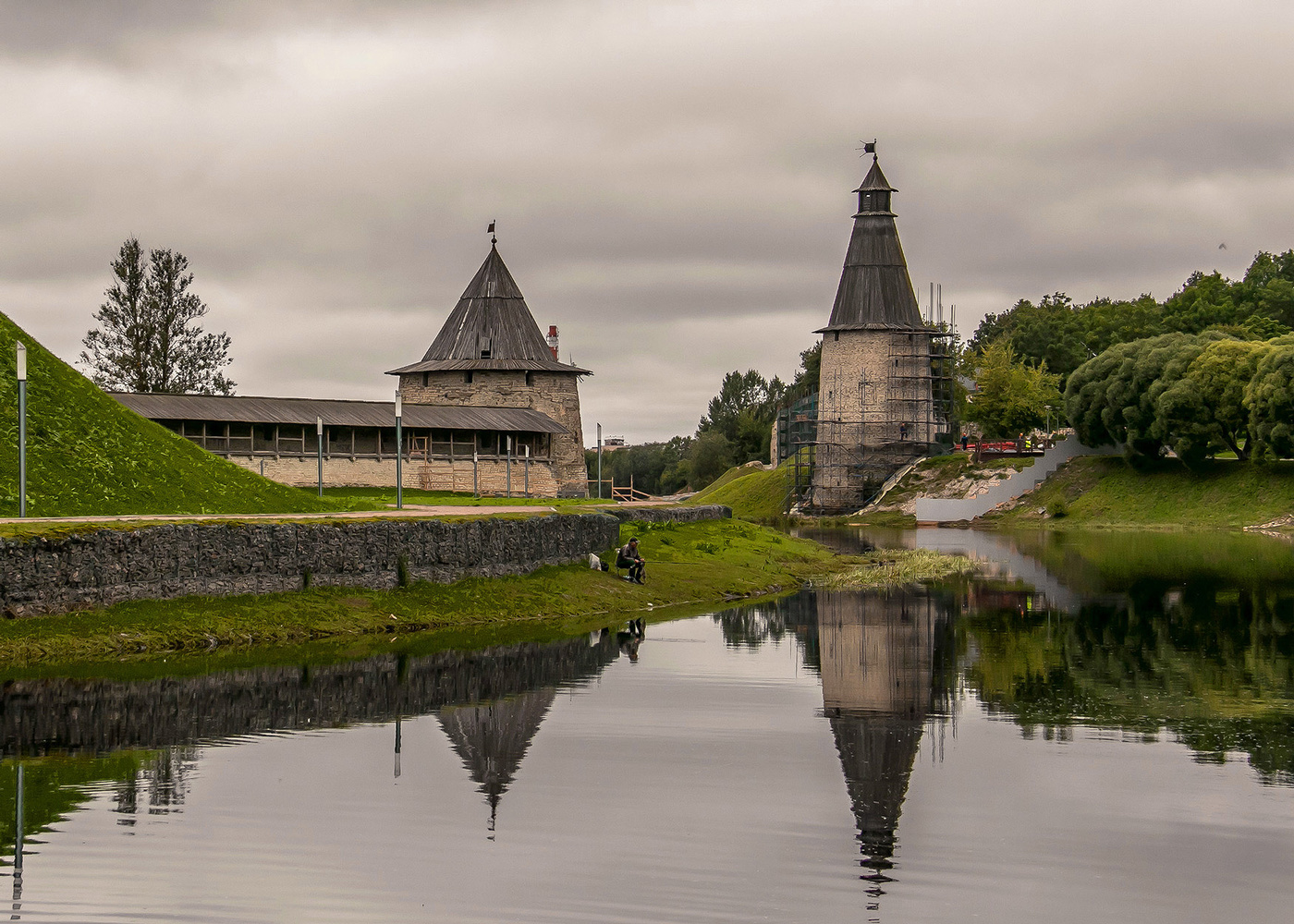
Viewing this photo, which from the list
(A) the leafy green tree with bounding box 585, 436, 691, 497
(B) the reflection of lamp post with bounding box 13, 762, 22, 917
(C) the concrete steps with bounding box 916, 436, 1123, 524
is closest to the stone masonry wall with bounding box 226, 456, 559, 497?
(C) the concrete steps with bounding box 916, 436, 1123, 524

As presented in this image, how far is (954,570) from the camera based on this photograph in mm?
39438

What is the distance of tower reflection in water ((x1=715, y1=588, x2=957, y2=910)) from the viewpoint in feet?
39.8

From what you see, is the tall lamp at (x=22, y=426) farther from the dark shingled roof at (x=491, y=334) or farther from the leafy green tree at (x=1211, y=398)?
the leafy green tree at (x=1211, y=398)

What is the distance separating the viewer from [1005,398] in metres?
89.9

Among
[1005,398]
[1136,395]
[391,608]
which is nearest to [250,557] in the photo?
[391,608]

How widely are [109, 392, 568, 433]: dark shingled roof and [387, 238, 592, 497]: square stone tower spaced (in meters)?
2.92

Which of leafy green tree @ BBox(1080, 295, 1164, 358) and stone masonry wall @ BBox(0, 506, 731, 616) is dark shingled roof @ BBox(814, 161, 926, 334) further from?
stone masonry wall @ BBox(0, 506, 731, 616)

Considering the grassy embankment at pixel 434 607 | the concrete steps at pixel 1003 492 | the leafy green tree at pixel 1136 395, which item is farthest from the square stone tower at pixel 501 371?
the leafy green tree at pixel 1136 395

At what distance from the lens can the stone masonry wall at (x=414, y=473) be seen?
5350 centimetres

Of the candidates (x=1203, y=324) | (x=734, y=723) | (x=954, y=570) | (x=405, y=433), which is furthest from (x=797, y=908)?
(x=1203, y=324)

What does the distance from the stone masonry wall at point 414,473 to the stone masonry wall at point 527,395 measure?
95.9 inches

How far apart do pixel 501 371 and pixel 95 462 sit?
3993cm

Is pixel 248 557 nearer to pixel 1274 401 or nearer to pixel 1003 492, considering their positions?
pixel 1274 401

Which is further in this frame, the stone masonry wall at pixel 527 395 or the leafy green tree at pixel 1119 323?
the leafy green tree at pixel 1119 323
